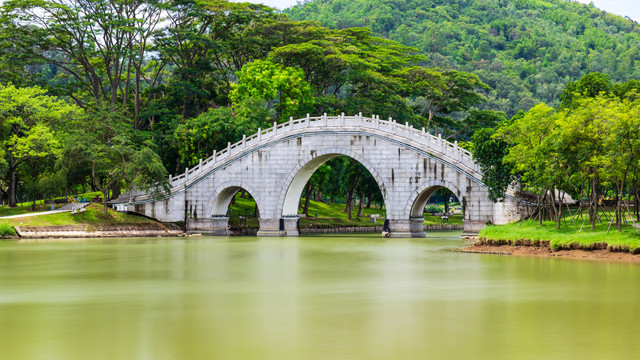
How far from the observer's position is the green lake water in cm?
1183

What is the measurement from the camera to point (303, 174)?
44.6m

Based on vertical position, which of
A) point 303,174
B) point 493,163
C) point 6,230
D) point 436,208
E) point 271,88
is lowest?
point 6,230

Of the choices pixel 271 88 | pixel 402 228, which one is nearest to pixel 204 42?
pixel 271 88

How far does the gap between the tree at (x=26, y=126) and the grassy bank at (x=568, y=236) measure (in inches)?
986

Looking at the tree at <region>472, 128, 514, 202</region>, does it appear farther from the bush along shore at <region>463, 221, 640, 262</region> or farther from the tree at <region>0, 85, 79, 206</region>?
the tree at <region>0, 85, 79, 206</region>

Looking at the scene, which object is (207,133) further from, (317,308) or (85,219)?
(317,308)

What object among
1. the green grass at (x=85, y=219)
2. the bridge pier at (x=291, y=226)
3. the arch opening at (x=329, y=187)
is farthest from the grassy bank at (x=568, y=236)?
the green grass at (x=85, y=219)

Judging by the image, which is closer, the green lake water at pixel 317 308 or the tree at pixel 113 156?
the green lake water at pixel 317 308

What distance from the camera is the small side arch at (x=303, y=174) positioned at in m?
41.8

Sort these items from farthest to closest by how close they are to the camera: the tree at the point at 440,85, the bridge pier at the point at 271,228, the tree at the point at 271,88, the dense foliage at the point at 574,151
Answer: the tree at the point at 440,85 → the tree at the point at 271,88 → the bridge pier at the point at 271,228 → the dense foliage at the point at 574,151

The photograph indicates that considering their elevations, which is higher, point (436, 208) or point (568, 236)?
point (436, 208)

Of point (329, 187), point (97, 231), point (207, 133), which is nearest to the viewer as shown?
Answer: point (97, 231)

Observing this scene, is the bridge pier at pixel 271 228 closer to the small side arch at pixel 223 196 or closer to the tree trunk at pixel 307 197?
the small side arch at pixel 223 196

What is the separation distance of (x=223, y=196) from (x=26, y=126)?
39.4ft
